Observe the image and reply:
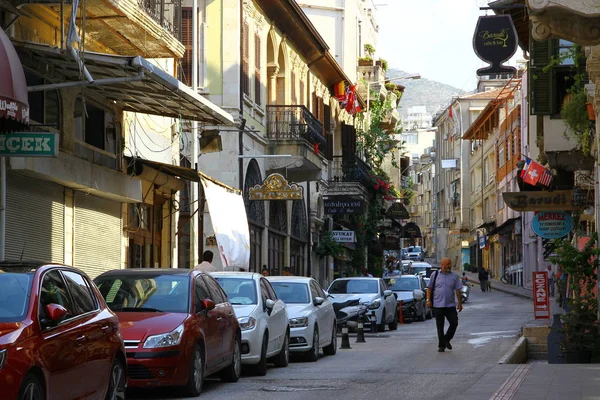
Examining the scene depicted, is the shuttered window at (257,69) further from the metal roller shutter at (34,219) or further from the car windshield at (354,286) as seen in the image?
the metal roller shutter at (34,219)

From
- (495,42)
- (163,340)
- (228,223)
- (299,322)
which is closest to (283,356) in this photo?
(299,322)

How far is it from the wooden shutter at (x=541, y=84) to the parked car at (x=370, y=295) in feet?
22.6

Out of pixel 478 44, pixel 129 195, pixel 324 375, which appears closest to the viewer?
pixel 324 375

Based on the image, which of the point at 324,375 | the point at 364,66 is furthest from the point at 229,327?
the point at 364,66

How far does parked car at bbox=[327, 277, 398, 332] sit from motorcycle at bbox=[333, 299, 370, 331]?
0.21m

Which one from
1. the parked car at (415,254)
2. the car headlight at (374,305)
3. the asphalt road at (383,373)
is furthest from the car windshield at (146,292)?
the parked car at (415,254)

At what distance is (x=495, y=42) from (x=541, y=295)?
1047 centimetres

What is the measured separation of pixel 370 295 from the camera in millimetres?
32656

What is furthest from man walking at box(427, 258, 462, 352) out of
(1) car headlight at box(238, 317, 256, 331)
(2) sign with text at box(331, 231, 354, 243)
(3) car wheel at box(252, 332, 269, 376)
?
(2) sign with text at box(331, 231, 354, 243)

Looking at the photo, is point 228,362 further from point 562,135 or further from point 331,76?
point 331,76

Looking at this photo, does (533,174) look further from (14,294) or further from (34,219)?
(14,294)

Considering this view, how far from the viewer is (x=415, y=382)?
16.4 metres

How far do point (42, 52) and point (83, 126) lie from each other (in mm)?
4179

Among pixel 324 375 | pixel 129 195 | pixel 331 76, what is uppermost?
pixel 331 76
